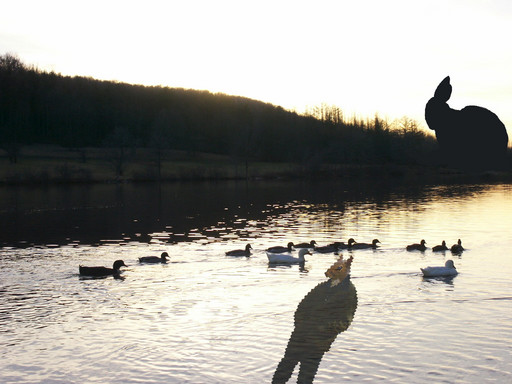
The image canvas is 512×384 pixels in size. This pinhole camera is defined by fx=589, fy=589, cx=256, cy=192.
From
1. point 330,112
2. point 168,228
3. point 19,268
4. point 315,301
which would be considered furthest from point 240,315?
point 330,112

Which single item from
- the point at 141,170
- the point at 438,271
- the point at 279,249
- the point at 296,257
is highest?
the point at 141,170

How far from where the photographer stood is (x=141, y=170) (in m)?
120

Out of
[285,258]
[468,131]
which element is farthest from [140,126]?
[468,131]

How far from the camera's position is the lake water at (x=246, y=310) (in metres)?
14.9

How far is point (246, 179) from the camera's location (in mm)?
118562

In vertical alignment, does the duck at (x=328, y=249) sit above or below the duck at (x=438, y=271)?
above

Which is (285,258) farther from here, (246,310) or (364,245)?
(246,310)

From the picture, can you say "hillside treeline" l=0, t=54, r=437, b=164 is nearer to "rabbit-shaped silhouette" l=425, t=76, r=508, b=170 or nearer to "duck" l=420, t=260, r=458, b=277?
"duck" l=420, t=260, r=458, b=277

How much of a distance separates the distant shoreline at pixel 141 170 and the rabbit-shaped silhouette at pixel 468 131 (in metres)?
97.3

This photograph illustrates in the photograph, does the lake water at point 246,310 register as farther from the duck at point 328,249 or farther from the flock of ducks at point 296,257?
the duck at point 328,249

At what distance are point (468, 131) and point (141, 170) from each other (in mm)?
119612

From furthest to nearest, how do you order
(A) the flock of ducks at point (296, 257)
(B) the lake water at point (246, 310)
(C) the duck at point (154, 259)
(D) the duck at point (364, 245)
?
(D) the duck at point (364, 245) < (C) the duck at point (154, 259) < (A) the flock of ducks at point (296, 257) < (B) the lake water at point (246, 310)

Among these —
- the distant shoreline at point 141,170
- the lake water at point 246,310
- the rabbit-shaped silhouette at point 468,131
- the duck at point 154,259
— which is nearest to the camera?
the rabbit-shaped silhouette at point 468,131

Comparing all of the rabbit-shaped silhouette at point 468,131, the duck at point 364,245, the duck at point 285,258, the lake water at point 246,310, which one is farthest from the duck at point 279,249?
the rabbit-shaped silhouette at point 468,131
